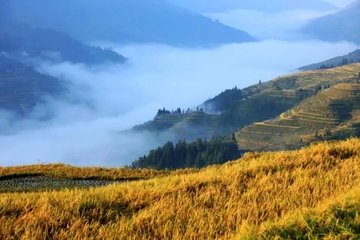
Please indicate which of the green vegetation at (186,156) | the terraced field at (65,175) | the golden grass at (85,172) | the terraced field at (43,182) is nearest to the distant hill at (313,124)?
the green vegetation at (186,156)

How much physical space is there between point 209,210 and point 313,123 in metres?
178

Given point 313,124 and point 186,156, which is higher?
point 313,124

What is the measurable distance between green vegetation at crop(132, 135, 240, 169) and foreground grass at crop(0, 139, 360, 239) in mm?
128758

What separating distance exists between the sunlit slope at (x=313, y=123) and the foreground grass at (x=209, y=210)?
507ft

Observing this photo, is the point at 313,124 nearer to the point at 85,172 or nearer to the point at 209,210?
the point at 85,172

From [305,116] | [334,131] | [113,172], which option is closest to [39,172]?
[113,172]

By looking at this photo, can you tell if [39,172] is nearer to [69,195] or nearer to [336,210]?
[69,195]

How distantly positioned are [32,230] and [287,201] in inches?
143

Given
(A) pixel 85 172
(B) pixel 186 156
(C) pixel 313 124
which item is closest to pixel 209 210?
(A) pixel 85 172

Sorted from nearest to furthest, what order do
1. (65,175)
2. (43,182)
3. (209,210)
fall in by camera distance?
(209,210), (43,182), (65,175)

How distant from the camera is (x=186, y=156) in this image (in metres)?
144

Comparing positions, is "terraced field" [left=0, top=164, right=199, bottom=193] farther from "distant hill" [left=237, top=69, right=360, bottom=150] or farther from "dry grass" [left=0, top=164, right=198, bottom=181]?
"distant hill" [left=237, top=69, right=360, bottom=150]

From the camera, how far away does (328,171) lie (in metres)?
9.16

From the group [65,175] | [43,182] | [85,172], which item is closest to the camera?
[43,182]
